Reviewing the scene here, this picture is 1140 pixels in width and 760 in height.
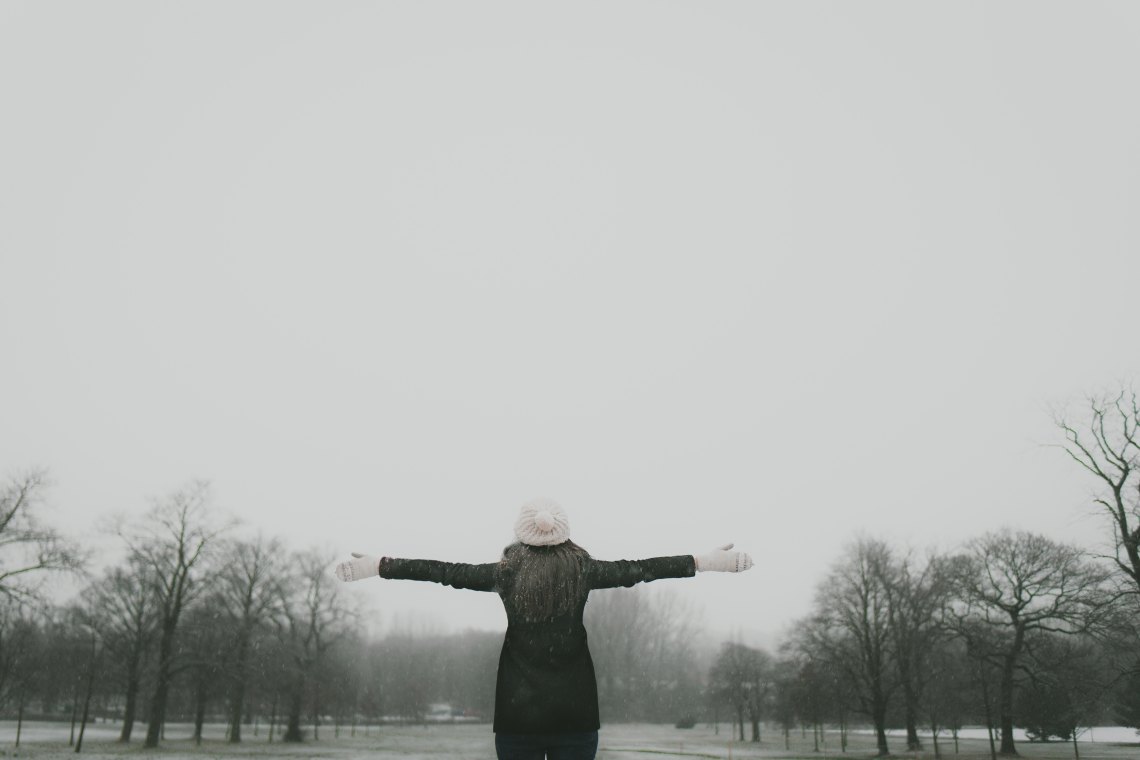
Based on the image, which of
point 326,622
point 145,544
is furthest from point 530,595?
point 326,622

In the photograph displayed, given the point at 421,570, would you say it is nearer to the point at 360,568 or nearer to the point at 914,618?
the point at 360,568

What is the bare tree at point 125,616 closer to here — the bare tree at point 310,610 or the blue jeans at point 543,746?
the bare tree at point 310,610

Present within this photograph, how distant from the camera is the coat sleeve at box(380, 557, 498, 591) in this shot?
4160 mm

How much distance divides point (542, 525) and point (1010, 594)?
46.1 metres

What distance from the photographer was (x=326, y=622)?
52875 mm

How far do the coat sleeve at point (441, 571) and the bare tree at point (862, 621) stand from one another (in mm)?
47312

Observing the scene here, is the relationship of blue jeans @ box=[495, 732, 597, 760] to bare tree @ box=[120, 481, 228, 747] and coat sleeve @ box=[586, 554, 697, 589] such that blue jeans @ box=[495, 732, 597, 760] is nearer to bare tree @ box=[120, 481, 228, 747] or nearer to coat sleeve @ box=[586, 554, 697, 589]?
coat sleeve @ box=[586, 554, 697, 589]

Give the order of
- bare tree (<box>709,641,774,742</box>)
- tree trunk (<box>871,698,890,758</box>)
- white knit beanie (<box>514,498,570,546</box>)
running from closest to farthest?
white knit beanie (<box>514,498,570,546</box>) → tree trunk (<box>871,698,890,758</box>) → bare tree (<box>709,641,774,742</box>)

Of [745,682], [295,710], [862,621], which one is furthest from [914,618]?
[295,710]

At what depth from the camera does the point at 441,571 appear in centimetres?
423

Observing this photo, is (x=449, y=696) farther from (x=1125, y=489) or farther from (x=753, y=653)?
(x=1125, y=489)

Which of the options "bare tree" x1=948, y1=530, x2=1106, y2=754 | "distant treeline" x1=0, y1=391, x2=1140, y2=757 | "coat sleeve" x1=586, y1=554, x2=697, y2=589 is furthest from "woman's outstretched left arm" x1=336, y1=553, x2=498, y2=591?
"bare tree" x1=948, y1=530, x2=1106, y2=754

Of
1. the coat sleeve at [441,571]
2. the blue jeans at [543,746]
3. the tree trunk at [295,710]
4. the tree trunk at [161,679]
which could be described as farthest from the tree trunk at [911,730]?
the coat sleeve at [441,571]

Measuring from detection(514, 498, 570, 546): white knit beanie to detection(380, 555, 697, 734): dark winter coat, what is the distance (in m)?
0.23
